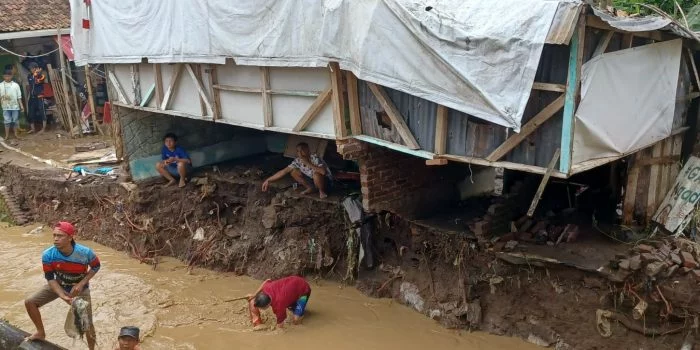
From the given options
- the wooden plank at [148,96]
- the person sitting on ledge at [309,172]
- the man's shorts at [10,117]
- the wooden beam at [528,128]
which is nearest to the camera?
the wooden beam at [528,128]

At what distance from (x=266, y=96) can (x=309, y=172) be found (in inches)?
69.2

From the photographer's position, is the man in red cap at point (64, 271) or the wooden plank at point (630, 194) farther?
the wooden plank at point (630, 194)

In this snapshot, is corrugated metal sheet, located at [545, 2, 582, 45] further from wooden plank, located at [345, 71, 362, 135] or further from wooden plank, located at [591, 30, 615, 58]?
wooden plank, located at [345, 71, 362, 135]

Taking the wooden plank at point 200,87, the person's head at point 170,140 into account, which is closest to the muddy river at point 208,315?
the person's head at point 170,140

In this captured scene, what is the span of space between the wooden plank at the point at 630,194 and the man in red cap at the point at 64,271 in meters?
6.11

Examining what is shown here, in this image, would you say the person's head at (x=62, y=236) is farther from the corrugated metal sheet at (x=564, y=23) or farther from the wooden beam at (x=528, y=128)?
the corrugated metal sheet at (x=564, y=23)

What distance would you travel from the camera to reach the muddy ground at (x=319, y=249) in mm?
6617

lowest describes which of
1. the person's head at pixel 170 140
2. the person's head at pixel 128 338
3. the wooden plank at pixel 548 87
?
the person's head at pixel 128 338

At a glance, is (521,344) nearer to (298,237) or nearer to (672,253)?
(672,253)

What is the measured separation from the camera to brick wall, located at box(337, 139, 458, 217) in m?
7.63

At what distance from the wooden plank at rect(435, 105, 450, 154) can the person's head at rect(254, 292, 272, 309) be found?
111 inches

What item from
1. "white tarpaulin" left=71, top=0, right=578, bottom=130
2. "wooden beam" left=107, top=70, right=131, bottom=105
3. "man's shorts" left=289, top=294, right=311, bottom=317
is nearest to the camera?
"white tarpaulin" left=71, top=0, right=578, bottom=130

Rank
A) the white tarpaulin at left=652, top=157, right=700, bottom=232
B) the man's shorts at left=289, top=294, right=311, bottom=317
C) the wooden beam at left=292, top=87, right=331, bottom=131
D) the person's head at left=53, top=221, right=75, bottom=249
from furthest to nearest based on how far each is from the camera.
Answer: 1. the man's shorts at left=289, top=294, right=311, bottom=317
2. the wooden beam at left=292, top=87, right=331, bottom=131
3. the white tarpaulin at left=652, top=157, right=700, bottom=232
4. the person's head at left=53, top=221, right=75, bottom=249

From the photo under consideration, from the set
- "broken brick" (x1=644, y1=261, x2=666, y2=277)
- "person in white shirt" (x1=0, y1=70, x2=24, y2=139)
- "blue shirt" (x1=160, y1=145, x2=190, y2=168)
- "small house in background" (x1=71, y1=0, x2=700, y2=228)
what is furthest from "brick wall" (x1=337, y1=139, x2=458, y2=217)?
"person in white shirt" (x1=0, y1=70, x2=24, y2=139)
